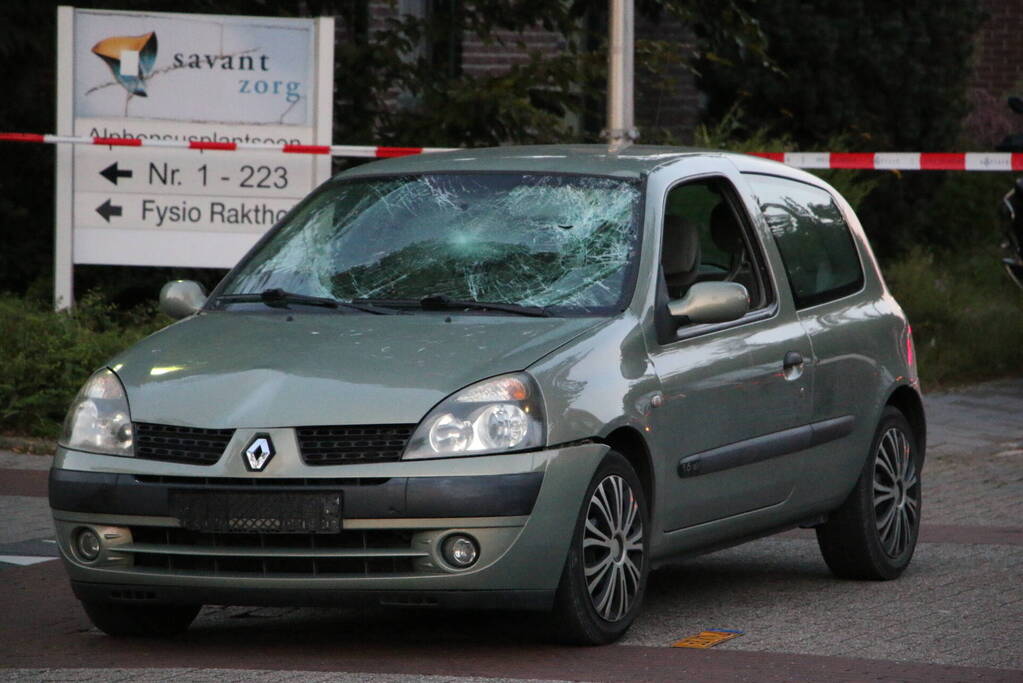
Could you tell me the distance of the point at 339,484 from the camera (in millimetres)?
5898

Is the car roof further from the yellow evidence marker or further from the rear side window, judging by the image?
the yellow evidence marker

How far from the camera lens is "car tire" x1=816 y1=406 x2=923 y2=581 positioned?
797 centimetres

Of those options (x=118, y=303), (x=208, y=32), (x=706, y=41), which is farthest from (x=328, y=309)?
(x=706, y=41)

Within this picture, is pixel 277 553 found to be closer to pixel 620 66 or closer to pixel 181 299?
pixel 181 299

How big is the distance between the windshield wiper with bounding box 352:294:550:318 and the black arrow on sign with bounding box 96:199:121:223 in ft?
22.0

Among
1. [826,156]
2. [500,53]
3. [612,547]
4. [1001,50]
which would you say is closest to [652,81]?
[500,53]

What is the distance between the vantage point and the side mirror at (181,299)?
722 centimetres

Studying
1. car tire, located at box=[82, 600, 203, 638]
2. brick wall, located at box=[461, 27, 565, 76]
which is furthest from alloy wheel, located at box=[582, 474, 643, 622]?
brick wall, located at box=[461, 27, 565, 76]

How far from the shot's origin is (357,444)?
5930 millimetres

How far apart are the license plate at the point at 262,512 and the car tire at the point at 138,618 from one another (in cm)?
58

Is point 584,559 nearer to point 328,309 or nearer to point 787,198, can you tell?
point 328,309

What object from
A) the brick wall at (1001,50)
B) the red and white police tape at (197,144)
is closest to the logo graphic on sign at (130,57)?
the red and white police tape at (197,144)

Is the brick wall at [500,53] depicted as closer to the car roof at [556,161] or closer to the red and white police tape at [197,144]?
the red and white police tape at [197,144]

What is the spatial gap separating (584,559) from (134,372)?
1498mm
